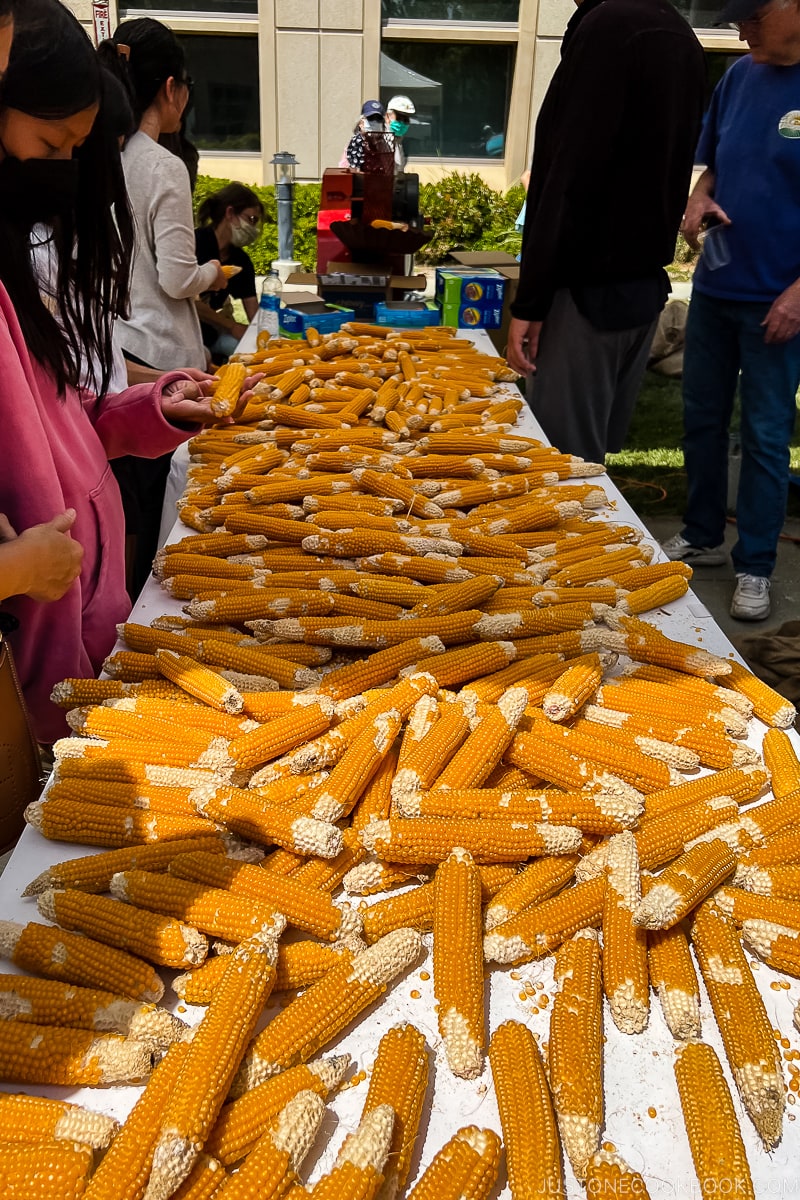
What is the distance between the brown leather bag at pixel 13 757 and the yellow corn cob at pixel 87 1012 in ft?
2.10

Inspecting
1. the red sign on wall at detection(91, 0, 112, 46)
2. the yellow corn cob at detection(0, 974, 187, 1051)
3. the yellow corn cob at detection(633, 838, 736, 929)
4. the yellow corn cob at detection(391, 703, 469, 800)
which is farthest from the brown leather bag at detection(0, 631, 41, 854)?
the red sign on wall at detection(91, 0, 112, 46)

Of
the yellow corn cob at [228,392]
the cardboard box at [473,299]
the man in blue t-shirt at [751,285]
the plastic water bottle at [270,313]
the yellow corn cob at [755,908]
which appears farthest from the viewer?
the cardboard box at [473,299]

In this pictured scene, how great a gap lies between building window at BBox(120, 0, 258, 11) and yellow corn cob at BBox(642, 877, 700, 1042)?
1694 cm

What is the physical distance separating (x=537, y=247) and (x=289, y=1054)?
3.89m

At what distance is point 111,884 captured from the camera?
151 centimetres

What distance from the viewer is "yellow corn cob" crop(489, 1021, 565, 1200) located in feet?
3.75

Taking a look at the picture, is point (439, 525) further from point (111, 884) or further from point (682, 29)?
point (682, 29)

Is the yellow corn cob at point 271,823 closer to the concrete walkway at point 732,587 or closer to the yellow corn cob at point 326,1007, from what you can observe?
the yellow corn cob at point 326,1007

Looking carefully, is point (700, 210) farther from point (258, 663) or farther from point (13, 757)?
point (13, 757)

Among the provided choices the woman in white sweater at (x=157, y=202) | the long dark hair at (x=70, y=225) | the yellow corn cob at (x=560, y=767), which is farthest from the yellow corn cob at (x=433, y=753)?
the woman in white sweater at (x=157, y=202)

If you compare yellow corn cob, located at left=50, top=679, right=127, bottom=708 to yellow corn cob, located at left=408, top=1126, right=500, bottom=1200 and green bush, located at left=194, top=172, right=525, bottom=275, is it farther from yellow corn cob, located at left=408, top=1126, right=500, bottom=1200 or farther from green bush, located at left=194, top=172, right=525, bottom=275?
green bush, located at left=194, top=172, right=525, bottom=275

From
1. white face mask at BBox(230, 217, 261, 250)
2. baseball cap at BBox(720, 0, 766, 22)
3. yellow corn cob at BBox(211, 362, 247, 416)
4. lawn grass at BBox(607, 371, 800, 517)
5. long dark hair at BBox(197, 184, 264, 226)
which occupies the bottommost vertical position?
lawn grass at BBox(607, 371, 800, 517)

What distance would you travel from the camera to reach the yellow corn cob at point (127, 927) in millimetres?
1388

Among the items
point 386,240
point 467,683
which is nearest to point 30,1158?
point 467,683
